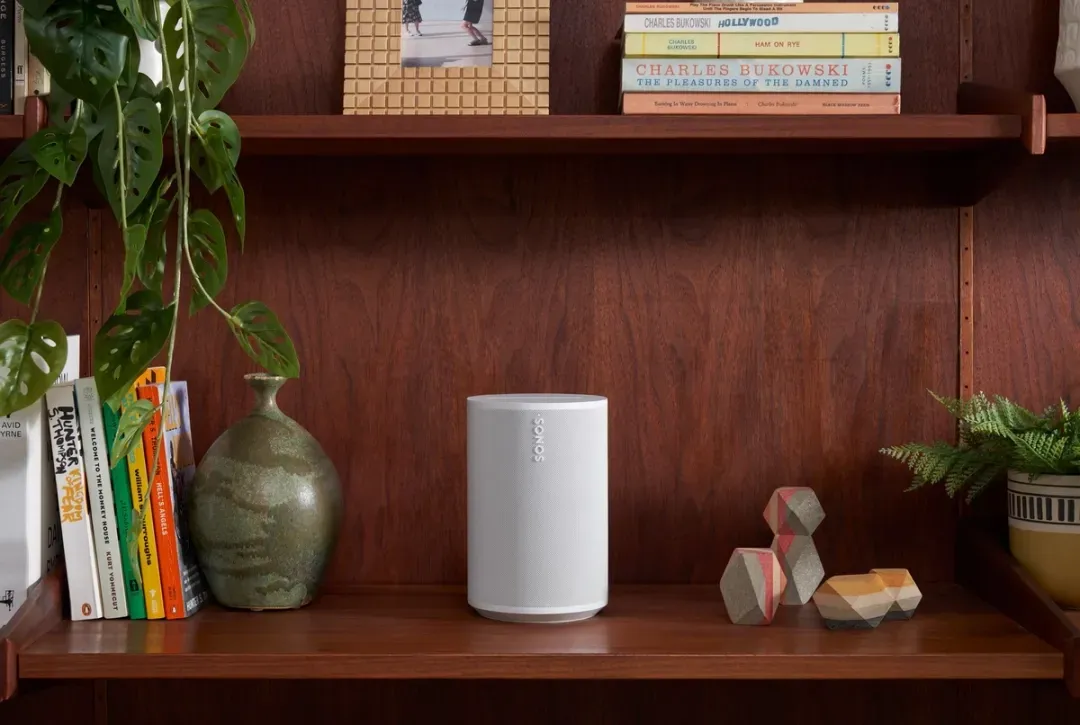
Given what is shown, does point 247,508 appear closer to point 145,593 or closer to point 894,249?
point 145,593

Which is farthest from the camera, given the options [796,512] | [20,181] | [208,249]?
[796,512]

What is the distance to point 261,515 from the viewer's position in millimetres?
1141

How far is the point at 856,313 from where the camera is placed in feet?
4.32

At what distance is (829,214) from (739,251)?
0.11 metres

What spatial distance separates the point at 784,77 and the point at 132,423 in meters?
0.72

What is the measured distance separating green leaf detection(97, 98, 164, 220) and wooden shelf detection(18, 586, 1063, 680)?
426 millimetres

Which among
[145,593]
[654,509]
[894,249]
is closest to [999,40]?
[894,249]

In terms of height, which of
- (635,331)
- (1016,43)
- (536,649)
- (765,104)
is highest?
(1016,43)

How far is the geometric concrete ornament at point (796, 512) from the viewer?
3.89 ft

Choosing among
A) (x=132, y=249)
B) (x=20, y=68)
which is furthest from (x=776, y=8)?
(x=20, y=68)

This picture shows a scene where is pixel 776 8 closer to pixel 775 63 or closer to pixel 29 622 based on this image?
pixel 775 63

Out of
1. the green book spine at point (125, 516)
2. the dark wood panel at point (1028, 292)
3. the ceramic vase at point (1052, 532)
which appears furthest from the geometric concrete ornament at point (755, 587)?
the green book spine at point (125, 516)

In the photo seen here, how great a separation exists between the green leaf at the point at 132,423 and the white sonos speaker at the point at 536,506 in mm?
318

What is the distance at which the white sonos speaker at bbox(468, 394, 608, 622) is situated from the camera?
111 centimetres
